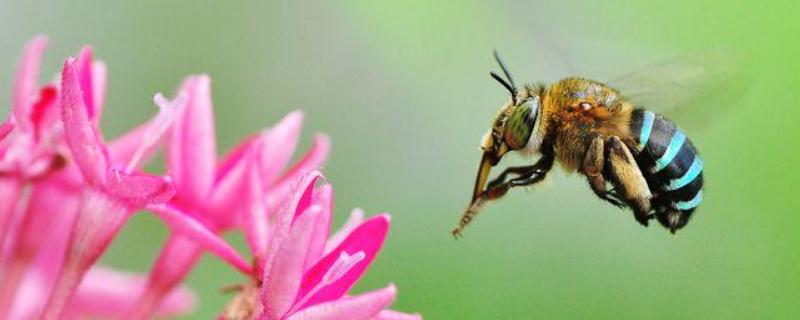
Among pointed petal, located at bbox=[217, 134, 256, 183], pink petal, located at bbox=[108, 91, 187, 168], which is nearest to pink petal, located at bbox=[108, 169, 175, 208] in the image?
pink petal, located at bbox=[108, 91, 187, 168]

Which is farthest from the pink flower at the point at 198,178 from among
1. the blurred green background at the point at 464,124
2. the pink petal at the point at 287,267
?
the blurred green background at the point at 464,124

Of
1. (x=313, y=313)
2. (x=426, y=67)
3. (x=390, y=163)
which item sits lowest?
(x=313, y=313)

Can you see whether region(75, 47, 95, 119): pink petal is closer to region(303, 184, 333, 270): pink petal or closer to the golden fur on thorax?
region(303, 184, 333, 270): pink petal

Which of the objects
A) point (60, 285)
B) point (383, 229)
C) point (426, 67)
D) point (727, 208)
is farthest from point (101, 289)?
point (426, 67)

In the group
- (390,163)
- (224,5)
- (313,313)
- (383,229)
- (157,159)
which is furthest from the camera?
(224,5)

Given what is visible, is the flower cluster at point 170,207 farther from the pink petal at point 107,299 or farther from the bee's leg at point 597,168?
the bee's leg at point 597,168

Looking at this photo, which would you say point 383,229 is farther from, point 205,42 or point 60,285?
point 205,42

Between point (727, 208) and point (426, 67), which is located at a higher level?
point (426, 67)
